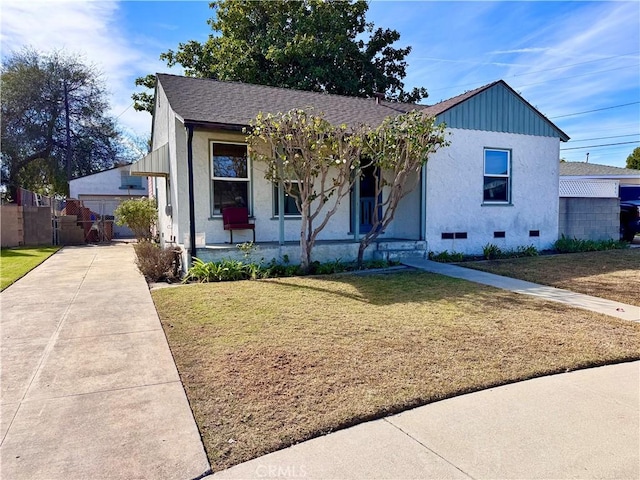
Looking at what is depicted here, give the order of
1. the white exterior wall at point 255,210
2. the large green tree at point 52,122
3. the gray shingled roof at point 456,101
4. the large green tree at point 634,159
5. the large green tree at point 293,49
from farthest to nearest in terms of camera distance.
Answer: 1. the large green tree at point 634,159
2. the large green tree at point 52,122
3. the large green tree at point 293,49
4. the gray shingled roof at point 456,101
5. the white exterior wall at point 255,210

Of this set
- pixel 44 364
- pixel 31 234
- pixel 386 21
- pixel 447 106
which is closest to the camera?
pixel 44 364

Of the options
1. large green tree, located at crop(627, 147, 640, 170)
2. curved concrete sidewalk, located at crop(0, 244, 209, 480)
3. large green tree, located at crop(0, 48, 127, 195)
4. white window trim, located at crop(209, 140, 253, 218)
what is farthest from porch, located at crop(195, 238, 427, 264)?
large green tree, located at crop(627, 147, 640, 170)

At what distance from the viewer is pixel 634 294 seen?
6.94 metres

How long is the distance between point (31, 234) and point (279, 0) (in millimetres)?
15801

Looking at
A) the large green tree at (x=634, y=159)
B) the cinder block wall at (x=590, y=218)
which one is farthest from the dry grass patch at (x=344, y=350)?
the large green tree at (x=634, y=159)

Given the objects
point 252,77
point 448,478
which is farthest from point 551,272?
point 252,77

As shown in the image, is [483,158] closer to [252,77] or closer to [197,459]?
[197,459]

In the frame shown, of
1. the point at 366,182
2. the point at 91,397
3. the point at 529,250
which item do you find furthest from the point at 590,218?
the point at 91,397

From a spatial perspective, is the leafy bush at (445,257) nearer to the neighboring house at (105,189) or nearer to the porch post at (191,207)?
the porch post at (191,207)

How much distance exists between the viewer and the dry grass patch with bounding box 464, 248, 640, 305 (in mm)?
7273

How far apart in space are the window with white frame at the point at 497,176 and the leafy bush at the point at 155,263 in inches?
333

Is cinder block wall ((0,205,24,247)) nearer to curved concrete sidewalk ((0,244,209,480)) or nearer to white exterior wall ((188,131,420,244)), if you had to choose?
white exterior wall ((188,131,420,244))

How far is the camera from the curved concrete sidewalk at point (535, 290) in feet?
19.5

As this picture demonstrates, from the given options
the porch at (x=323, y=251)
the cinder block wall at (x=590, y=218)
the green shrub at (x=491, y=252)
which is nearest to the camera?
the porch at (x=323, y=251)
